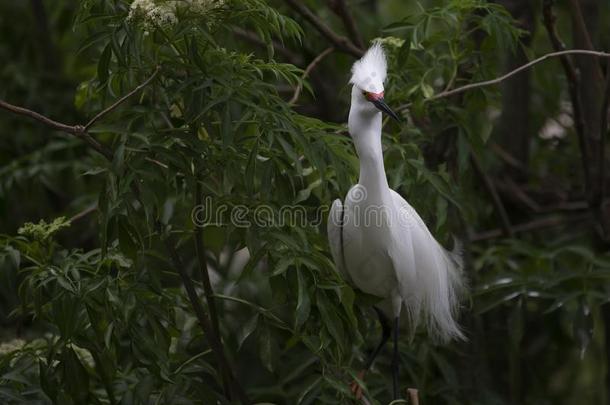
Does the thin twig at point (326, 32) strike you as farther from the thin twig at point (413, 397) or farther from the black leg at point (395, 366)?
the thin twig at point (413, 397)

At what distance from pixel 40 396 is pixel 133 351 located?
0.33 meters

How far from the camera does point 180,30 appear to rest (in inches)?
73.9

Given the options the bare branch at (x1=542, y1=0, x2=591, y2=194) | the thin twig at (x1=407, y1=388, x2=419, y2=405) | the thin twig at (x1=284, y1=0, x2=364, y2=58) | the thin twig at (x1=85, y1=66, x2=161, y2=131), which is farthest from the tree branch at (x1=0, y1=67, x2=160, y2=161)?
the bare branch at (x1=542, y1=0, x2=591, y2=194)

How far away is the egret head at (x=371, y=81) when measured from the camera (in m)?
2.31

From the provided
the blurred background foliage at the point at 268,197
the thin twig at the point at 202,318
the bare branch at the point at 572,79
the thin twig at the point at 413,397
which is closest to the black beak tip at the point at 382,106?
the blurred background foliage at the point at 268,197

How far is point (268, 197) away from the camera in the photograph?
211 cm

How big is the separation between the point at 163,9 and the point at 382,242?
100 cm

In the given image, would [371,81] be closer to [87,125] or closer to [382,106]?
[382,106]

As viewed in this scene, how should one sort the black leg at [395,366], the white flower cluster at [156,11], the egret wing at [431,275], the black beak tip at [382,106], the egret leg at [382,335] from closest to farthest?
the white flower cluster at [156,11] < the black beak tip at [382,106] < the egret wing at [431,275] < the black leg at [395,366] < the egret leg at [382,335]

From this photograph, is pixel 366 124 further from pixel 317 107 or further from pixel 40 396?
pixel 317 107

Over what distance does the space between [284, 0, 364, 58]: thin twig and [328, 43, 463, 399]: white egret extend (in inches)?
22.8

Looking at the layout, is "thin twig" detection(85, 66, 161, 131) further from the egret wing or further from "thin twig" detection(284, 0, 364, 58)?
"thin twig" detection(284, 0, 364, 58)

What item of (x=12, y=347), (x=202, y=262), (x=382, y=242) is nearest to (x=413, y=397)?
(x=382, y=242)

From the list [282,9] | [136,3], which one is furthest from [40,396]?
[282,9]
